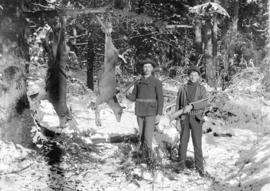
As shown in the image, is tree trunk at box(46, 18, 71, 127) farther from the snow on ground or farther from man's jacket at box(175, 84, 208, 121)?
man's jacket at box(175, 84, 208, 121)

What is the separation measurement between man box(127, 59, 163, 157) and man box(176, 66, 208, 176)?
0.44 metres

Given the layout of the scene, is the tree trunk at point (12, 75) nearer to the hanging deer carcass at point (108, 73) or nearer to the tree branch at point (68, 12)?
the tree branch at point (68, 12)

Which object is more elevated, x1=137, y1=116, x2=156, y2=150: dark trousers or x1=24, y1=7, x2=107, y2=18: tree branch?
x1=24, y1=7, x2=107, y2=18: tree branch

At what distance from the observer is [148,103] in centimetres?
652

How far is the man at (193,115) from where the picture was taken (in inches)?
251

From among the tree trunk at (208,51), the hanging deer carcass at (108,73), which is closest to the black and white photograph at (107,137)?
the hanging deer carcass at (108,73)

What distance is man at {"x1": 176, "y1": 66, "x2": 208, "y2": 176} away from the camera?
6379mm

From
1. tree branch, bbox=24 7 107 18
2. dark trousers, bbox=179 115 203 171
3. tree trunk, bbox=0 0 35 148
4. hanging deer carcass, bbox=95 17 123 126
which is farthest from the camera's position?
tree trunk, bbox=0 0 35 148

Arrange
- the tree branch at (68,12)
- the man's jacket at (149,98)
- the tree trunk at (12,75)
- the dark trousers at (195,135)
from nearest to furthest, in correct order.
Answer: the tree branch at (68,12)
the dark trousers at (195,135)
the man's jacket at (149,98)
the tree trunk at (12,75)

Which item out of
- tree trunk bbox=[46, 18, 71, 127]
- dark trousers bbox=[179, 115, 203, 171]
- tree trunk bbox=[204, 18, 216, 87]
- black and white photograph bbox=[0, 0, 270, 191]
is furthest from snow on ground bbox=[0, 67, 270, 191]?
tree trunk bbox=[204, 18, 216, 87]

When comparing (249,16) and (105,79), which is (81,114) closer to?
(105,79)

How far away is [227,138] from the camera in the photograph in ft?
30.4

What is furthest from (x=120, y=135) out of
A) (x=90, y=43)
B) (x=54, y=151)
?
(x=90, y=43)

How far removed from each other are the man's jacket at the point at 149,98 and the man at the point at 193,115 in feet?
1.39
